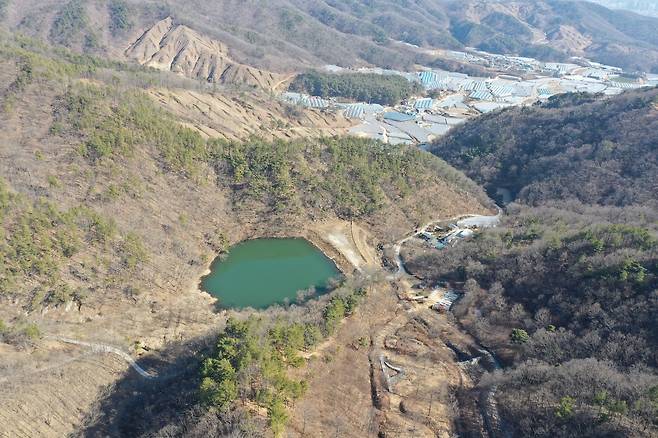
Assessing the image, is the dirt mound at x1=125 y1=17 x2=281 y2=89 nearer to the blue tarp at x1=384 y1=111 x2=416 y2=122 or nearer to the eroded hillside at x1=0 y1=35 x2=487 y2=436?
the blue tarp at x1=384 y1=111 x2=416 y2=122

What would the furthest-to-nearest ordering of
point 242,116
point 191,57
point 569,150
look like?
point 191,57, point 242,116, point 569,150

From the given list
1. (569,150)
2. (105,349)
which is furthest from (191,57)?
(105,349)

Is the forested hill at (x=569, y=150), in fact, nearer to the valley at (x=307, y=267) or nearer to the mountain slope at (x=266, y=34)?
the valley at (x=307, y=267)

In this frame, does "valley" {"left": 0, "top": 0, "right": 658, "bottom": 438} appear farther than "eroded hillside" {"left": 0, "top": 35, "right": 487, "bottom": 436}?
No

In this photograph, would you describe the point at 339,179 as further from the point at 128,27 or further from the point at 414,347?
→ the point at 128,27

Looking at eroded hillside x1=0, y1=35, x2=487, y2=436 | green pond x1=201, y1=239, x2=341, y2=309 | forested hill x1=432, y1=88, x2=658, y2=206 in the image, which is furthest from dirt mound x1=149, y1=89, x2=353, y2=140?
forested hill x1=432, y1=88, x2=658, y2=206

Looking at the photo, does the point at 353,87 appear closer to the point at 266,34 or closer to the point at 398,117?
the point at 398,117

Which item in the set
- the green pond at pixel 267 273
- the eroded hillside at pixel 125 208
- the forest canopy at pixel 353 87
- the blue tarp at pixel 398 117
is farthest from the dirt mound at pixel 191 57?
the green pond at pixel 267 273
